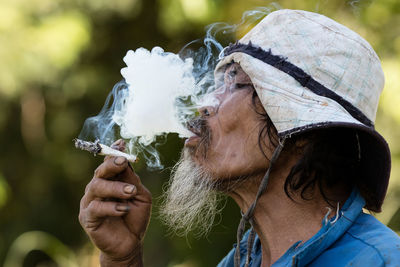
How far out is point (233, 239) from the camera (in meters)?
5.10

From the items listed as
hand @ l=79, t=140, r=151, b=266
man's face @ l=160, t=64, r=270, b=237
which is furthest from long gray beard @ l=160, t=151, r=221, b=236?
hand @ l=79, t=140, r=151, b=266

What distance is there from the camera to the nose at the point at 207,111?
2262mm

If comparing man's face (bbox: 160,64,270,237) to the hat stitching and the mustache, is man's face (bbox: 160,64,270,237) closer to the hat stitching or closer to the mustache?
the mustache

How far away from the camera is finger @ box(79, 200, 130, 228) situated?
91.8 inches

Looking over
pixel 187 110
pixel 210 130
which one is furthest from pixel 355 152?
pixel 187 110

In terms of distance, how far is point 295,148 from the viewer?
7.05 ft

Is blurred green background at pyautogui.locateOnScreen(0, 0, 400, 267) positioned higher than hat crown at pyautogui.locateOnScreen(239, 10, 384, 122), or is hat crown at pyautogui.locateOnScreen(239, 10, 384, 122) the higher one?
hat crown at pyautogui.locateOnScreen(239, 10, 384, 122)

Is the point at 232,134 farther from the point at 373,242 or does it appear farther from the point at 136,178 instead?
the point at 373,242

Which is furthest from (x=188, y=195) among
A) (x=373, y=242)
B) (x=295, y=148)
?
(x=373, y=242)

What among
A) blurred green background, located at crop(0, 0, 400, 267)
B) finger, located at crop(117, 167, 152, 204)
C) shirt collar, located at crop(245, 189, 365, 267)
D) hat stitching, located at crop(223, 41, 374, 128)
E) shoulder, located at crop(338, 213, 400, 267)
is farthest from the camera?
blurred green background, located at crop(0, 0, 400, 267)

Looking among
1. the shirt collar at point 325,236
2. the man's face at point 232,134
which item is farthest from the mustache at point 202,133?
the shirt collar at point 325,236

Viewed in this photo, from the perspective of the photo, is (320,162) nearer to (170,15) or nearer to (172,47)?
(170,15)

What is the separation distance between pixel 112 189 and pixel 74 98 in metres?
4.73

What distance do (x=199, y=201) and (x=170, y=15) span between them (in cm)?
322
